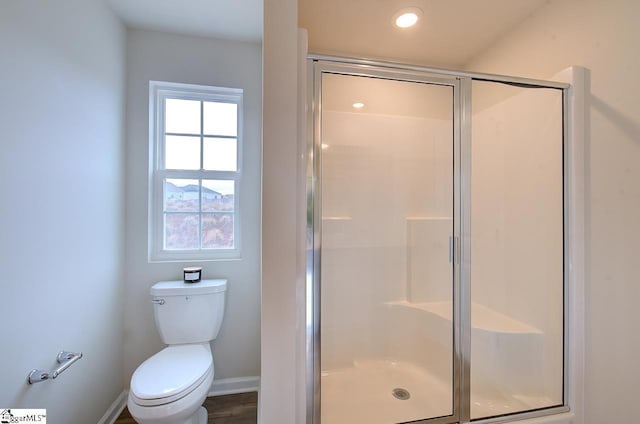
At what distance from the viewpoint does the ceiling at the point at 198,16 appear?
155 cm

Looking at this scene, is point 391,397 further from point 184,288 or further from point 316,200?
point 184,288

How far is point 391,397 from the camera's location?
157 cm

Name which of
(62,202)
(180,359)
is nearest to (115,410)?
(180,359)

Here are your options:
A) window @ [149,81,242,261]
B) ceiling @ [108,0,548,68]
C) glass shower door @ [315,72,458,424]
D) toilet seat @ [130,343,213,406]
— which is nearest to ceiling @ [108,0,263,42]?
ceiling @ [108,0,548,68]

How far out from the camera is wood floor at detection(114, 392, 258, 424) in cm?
159

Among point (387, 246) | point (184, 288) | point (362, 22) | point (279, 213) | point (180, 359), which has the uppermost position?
point (362, 22)

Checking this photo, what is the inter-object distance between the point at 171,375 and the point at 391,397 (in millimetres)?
1249

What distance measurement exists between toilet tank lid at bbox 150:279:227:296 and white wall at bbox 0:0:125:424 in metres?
0.27

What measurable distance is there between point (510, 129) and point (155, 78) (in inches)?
92.4

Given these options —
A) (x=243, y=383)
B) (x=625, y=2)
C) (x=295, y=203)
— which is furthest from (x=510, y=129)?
(x=243, y=383)

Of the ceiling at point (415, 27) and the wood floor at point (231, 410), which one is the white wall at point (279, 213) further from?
the wood floor at point (231, 410)

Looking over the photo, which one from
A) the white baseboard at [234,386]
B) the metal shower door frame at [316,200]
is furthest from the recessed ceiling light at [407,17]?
the white baseboard at [234,386]

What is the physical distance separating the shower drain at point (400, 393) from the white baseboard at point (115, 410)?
1.72m

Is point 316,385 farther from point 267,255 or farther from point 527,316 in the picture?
point 527,316
